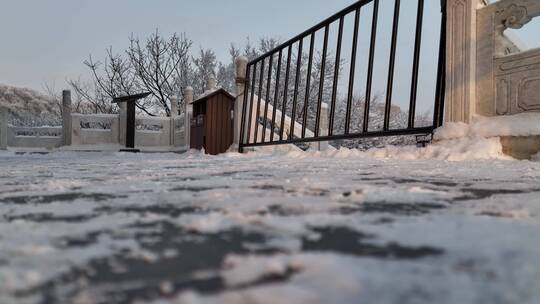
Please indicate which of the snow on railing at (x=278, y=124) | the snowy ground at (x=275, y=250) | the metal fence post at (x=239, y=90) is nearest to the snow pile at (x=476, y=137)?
the snowy ground at (x=275, y=250)

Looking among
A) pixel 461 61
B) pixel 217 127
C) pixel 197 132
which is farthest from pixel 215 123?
pixel 461 61

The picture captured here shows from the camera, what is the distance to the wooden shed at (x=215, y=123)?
7695mm

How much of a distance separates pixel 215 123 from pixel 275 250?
24.3 ft

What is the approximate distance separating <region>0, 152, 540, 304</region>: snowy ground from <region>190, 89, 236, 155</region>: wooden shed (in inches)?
266

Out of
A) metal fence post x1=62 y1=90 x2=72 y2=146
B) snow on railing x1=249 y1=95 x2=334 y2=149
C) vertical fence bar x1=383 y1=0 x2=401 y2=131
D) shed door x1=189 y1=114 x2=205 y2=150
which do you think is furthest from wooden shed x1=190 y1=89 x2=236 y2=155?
vertical fence bar x1=383 y1=0 x2=401 y2=131

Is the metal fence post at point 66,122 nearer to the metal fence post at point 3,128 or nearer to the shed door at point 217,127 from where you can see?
the metal fence post at point 3,128

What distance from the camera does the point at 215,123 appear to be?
25.6 feet

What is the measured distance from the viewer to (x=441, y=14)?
10.2 feet

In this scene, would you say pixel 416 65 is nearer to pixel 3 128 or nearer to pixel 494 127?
pixel 494 127

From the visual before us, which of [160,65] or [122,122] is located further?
[160,65]

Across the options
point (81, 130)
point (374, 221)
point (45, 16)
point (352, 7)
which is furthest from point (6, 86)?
point (374, 221)

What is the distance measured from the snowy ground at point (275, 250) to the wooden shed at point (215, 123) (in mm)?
6762

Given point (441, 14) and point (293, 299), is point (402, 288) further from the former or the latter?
point (441, 14)

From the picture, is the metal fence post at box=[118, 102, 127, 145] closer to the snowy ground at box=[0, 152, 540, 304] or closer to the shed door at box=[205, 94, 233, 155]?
the shed door at box=[205, 94, 233, 155]
